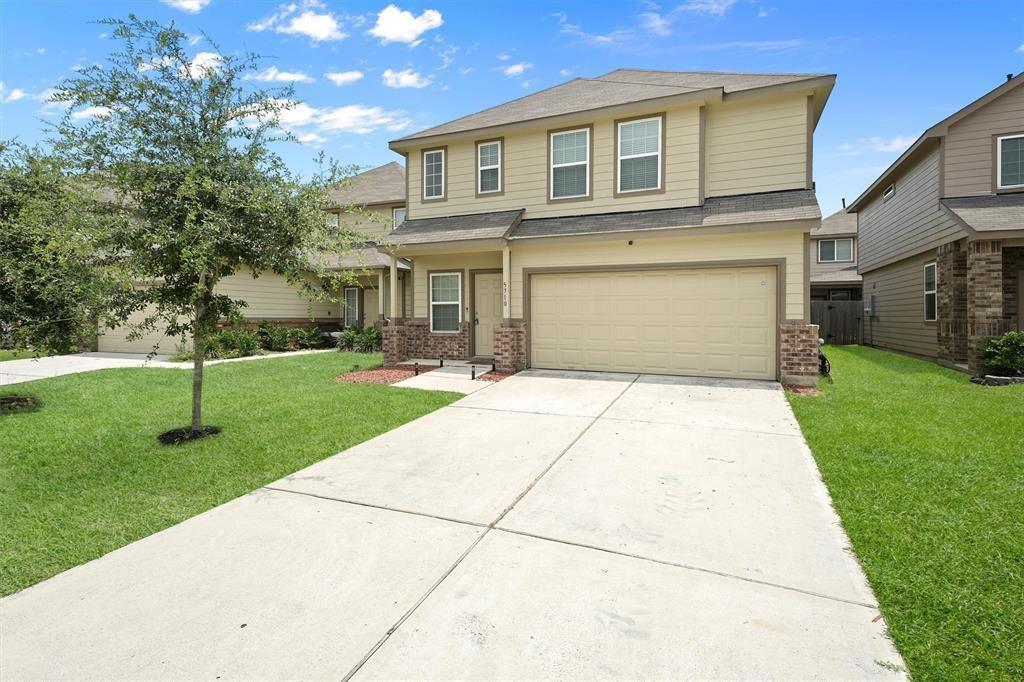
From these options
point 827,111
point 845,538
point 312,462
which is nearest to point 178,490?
point 312,462

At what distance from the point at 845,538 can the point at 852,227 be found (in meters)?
28.1

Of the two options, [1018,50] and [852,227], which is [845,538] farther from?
[852,227]

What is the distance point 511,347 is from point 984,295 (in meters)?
10.3

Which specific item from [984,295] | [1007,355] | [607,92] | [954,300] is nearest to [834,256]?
[954,300]

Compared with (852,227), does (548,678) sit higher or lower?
lower

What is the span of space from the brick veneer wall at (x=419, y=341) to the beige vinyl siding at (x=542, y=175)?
3.03m

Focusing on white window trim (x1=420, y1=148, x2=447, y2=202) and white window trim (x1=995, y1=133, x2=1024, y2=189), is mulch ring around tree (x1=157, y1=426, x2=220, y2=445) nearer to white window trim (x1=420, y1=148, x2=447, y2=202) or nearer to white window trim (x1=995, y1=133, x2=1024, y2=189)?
white window trim (x1=420, y1=148, x2=447, y2=202)

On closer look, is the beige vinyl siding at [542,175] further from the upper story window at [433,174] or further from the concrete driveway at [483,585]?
the concrete driveway at [483,585]

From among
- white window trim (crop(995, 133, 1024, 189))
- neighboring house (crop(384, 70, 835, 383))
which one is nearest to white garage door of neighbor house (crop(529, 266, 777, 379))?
neighboring house (crop(384, 70, 835, 383))

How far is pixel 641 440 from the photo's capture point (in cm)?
596

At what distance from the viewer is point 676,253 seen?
10273mm

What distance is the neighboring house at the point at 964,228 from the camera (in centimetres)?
1066

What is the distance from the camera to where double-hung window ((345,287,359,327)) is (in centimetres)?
1928

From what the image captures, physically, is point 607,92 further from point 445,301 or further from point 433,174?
point 445,301
